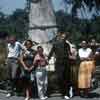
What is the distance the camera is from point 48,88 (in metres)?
14.0

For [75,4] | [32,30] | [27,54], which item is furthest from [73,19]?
[27,54]

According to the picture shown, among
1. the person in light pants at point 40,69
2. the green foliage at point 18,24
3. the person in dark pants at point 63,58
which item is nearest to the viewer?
the person in light pants at point 40,69

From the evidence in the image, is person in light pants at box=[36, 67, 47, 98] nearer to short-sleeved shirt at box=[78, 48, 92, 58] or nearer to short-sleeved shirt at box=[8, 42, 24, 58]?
short-sleeved shirt at box=[8, 42, 24, 58]

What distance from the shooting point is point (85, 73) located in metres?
13.4

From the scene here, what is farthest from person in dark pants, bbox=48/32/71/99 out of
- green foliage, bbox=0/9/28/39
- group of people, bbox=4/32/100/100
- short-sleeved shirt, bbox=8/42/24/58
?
green foliage, bbox=0/9/28/39

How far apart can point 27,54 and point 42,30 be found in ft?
8.89

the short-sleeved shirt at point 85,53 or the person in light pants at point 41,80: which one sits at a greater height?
the short-sleeved shirt at point 85,53

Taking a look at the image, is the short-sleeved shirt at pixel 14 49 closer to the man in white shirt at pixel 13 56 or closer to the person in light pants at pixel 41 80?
the man in white shirt at pixel 13 56

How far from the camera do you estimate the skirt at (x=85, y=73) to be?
43.7 ft

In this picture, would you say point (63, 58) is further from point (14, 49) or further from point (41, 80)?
point (14, 49)

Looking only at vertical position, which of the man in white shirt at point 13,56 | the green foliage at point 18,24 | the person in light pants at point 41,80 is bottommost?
the person in light pants at point 41,80

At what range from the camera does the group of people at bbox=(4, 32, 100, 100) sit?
12.9m

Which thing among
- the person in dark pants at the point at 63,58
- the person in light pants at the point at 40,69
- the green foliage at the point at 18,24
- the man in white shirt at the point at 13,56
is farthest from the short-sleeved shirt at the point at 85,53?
the green foliage at the point at 18,24

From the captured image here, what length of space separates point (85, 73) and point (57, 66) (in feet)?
2.59
